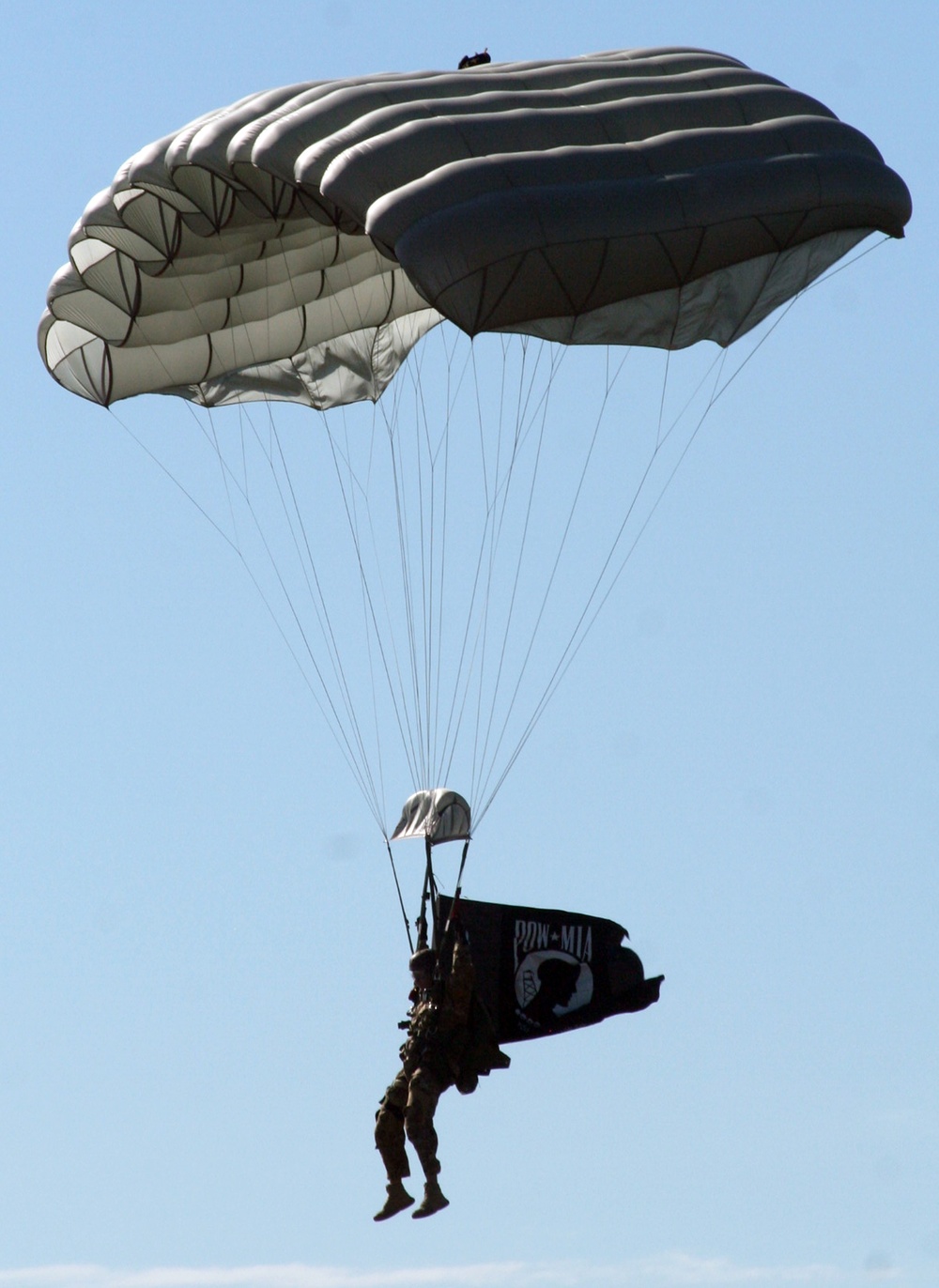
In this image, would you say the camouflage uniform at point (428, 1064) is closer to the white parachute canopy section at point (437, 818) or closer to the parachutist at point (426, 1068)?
the parachutist at point (426, 1068)

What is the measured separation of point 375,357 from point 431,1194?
7659mm

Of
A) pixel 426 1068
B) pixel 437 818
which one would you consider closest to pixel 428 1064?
pixel 426 1068

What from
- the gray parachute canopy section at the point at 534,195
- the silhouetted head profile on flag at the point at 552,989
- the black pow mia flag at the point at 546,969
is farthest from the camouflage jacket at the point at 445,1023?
the gray parachute canopy section at the point at 534,195

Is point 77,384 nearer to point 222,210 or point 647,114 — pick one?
point 222,210

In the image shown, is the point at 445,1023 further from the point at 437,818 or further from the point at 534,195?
the point at 534,195

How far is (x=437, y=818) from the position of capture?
22.9 metres

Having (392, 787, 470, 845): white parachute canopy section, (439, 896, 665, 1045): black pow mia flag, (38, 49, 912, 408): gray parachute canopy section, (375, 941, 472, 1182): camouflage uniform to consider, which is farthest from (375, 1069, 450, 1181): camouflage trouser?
(38, 49, 912, 408): gray parachute canopy section

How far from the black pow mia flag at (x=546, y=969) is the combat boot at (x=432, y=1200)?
3.81 feet

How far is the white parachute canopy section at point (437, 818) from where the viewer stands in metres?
22.9

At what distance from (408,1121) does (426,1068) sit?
393mm

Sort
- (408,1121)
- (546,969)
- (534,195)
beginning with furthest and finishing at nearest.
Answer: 1. (546,969)
2. (408,1121)
3. (534,195)

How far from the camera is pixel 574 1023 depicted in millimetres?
22594

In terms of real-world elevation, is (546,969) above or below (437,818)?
below

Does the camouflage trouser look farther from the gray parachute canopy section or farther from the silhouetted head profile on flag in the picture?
the gray parachute canopy section
